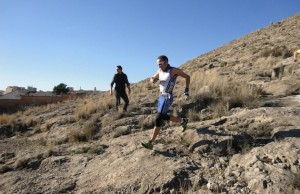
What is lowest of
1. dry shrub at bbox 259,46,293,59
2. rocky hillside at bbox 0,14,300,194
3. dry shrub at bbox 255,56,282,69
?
rocky hillside at bbox 0,14,300,194

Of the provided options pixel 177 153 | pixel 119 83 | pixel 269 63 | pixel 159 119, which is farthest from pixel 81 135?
pixel 269 63

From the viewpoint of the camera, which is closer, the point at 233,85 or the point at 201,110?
the point at 201,110

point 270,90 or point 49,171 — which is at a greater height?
point 270,90

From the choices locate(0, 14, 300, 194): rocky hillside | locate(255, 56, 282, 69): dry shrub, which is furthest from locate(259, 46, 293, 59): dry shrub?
locate(0, 14, 300, 194): rocky hillside

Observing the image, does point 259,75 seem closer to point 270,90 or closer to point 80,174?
point 270,90

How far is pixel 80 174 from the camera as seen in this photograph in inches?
281

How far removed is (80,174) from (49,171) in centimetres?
Result: 96

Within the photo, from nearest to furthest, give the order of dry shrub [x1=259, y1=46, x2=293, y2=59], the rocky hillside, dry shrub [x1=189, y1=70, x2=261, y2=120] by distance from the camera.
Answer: the rocky hillside < dry shrub [x1=189, y1=70, x2=261, y2=120] < dry shrub [x1=259, y1=46, x2=293, y2=59]

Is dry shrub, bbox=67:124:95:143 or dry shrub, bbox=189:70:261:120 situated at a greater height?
dry shrub, bbox=189:70:261:120

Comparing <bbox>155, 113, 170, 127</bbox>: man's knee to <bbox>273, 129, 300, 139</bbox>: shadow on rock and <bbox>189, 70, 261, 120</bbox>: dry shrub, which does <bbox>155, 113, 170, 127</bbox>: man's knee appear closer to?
<bbox>189, 70, 261, 120</bbox>: dry shrub

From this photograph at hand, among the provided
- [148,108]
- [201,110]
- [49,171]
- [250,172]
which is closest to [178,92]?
[148,108]

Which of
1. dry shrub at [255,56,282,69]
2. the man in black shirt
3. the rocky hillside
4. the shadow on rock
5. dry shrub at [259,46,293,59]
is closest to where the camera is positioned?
the rocky hillside

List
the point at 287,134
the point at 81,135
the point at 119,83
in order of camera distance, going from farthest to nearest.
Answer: the point at 119,83 → the point at 81,135 → the point at 287,134

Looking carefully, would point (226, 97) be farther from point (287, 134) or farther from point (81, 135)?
point (81, 135)
